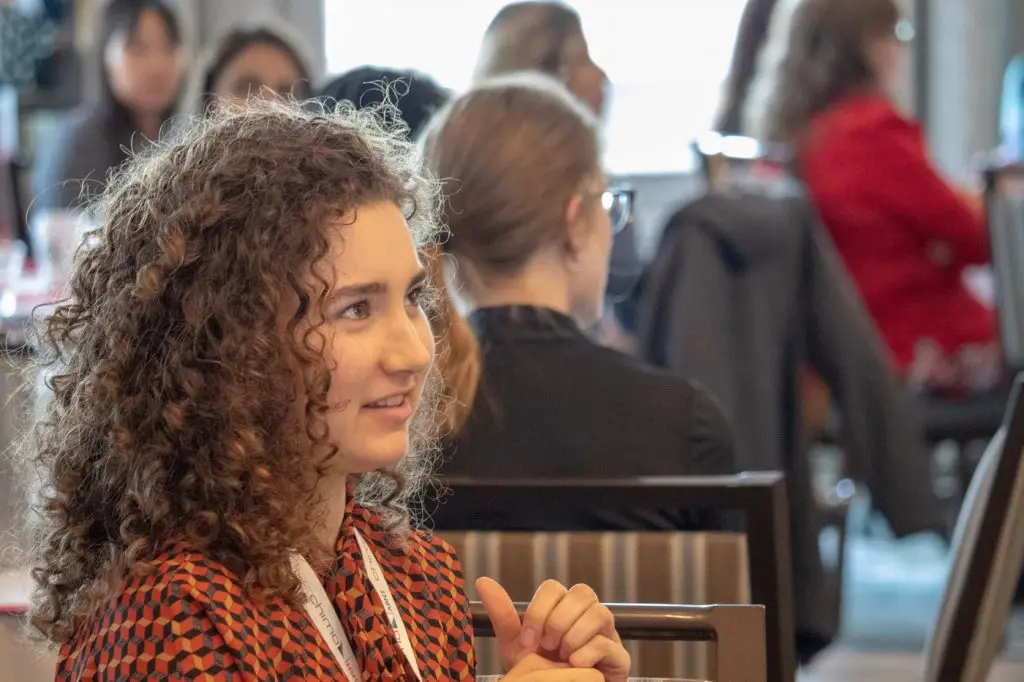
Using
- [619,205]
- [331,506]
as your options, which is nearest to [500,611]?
[331,506]

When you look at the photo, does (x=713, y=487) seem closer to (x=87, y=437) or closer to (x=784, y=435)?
(x=87, y=437)

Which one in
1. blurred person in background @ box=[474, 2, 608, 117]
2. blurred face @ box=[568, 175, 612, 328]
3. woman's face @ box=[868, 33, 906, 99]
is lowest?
blurred face @ box=[568, 175, 612, 328]

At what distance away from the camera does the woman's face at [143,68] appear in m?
3.46

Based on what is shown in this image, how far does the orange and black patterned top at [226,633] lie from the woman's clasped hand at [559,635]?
67 millimetres

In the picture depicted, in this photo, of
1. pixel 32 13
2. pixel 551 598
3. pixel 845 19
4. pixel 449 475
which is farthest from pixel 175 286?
pixel 32 13

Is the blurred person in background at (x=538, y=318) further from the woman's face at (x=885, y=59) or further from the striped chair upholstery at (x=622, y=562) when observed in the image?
the woman's face at (x=885, y=59)

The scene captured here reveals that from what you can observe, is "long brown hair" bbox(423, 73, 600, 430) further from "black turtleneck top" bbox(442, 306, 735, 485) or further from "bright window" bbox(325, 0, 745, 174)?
"bright window" bbox(325, 0, 745, 174)

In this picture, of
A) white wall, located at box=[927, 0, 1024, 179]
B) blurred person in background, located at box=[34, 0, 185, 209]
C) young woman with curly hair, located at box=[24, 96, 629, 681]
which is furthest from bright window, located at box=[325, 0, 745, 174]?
young woman with curly hair, located at box=[24, 96, 629, 681]

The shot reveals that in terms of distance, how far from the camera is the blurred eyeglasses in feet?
5.87

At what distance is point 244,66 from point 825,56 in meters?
1.32

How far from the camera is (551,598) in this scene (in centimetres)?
102

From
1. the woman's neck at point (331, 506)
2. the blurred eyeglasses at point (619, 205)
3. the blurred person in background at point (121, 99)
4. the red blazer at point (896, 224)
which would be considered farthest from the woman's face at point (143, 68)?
the woman's neck at point (331, 506)

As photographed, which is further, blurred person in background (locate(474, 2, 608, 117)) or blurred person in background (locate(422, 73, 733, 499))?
blurred person in background (locate(474, 2, 608, 117))

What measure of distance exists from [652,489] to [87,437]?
52 cm
